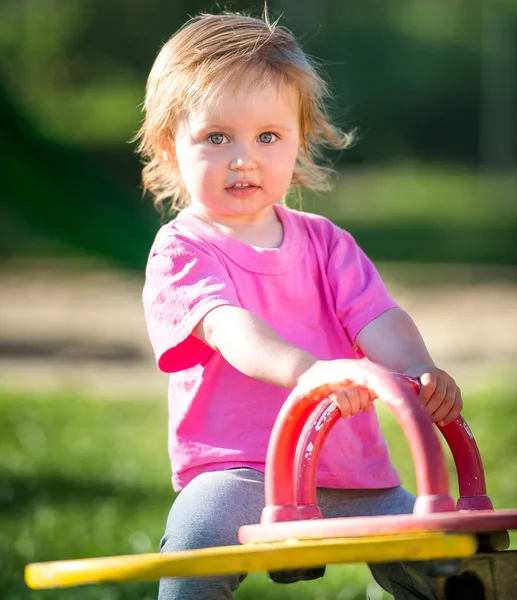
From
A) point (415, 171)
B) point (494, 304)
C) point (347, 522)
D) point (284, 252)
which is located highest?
point (415, 171)

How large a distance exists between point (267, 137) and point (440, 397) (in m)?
0.72

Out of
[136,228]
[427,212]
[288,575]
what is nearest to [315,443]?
[288,575]

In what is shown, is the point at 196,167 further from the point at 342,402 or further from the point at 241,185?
the point at 342,402

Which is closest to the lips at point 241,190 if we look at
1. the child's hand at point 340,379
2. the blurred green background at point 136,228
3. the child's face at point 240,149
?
the child's face at point 240,149

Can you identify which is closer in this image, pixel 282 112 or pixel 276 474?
pixel 276 474

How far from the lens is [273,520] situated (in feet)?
6.79

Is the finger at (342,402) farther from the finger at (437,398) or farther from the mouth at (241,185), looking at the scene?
the mouth at (241,185)

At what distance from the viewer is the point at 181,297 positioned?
2.51 metres

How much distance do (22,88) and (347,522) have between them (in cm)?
2759

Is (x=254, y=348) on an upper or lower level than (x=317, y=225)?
lower

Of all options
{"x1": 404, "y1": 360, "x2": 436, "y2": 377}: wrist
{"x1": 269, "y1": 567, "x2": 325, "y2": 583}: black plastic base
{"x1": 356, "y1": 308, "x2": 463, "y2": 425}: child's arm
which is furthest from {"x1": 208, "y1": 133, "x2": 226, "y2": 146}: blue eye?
{"x1": 269, "y1": 567, "x2": 325, "y2": 583}: black plastic base

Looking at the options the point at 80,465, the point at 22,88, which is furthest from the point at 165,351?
the point at 22,88

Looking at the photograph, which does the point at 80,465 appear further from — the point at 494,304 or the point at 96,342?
the point at 494,304

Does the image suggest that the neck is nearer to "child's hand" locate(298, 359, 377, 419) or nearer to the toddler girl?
the toddler girl
